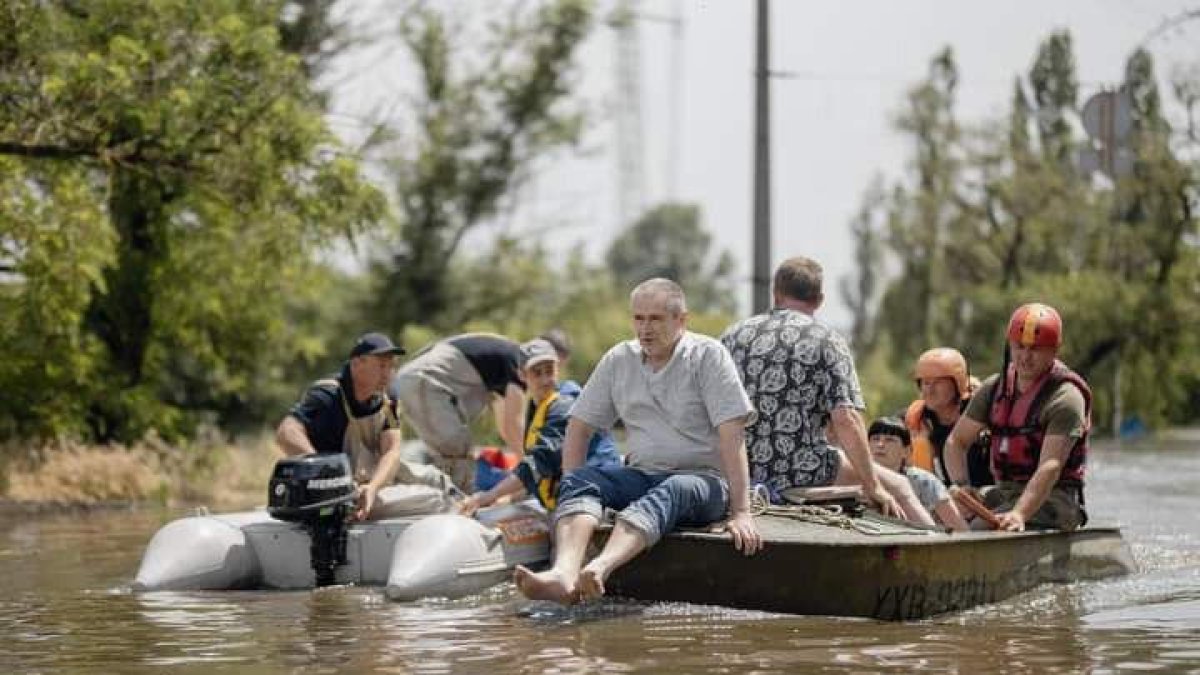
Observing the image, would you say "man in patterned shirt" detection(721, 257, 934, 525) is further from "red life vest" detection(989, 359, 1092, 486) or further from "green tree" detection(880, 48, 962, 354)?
"green tree" detection(880, 48, 962, 354)

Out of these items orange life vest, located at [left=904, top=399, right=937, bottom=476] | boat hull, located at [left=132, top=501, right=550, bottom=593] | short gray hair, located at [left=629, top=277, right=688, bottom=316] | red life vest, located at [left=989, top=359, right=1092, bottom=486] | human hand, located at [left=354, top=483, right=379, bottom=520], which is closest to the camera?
short gray hair, located at [left=629, top=277, right=688, bottom=316]

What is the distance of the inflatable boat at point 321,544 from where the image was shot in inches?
504

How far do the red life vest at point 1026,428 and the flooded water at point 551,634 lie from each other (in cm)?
69

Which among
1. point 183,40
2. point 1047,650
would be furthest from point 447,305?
point 1047,650

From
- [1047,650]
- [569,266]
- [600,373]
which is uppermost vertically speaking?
[569,266]

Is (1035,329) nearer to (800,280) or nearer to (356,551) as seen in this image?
(800,280)

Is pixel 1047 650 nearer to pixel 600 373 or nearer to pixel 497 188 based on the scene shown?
pixel 600 373

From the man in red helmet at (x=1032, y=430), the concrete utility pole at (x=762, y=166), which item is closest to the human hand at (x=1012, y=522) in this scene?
the man in red helmet at (x=1032, y=430)

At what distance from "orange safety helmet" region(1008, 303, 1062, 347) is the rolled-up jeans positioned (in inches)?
82.5

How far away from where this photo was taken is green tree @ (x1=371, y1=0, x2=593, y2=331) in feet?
158

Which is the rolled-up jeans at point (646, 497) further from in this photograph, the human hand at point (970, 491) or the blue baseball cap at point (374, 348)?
the blue baseball cap at point (374, 348)

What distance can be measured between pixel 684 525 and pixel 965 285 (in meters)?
42.1

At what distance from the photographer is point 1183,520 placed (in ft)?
64.8

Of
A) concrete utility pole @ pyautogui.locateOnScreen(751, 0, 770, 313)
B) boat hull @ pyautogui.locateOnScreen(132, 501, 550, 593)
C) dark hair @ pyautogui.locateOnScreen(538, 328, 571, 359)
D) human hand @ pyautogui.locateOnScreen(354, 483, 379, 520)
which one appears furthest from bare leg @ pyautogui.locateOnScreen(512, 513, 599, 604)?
concrete utility pole @ pyautogui.locateOnScreen(751, 0, 770, 313)
